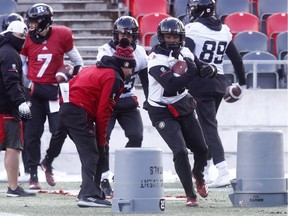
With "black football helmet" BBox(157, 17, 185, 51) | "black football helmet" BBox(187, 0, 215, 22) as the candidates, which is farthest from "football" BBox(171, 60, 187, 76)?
"black football helmet" BBox(187, 0, 215, 22)

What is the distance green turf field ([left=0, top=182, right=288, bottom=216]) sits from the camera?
937 centimetres

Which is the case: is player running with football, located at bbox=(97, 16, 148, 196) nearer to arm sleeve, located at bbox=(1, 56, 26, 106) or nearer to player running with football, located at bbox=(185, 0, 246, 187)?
arm sleeve, located at bbox=(1, 56, 26, 106)

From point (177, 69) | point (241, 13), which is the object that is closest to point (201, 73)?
point (177, 69)

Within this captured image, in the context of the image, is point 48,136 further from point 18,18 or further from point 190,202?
point 190,202

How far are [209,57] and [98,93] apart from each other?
8.75ft

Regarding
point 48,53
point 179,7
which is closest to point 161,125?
point 48,53

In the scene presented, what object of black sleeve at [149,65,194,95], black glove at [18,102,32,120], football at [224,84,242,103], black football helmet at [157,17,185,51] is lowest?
black glove at [18,102,32,120]

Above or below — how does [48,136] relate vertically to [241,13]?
below

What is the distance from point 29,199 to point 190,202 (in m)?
1.76

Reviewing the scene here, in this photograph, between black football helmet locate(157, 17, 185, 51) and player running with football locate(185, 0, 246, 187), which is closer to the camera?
black football helmet locate(157, 17, 185, 51)

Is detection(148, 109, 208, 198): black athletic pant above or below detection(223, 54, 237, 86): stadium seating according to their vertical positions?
below

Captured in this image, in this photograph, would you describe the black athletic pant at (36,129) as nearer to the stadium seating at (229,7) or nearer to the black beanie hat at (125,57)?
the black beanie hat at (125,57)

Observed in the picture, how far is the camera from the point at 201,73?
1016 centimetres

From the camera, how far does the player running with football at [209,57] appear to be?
40.1ft
